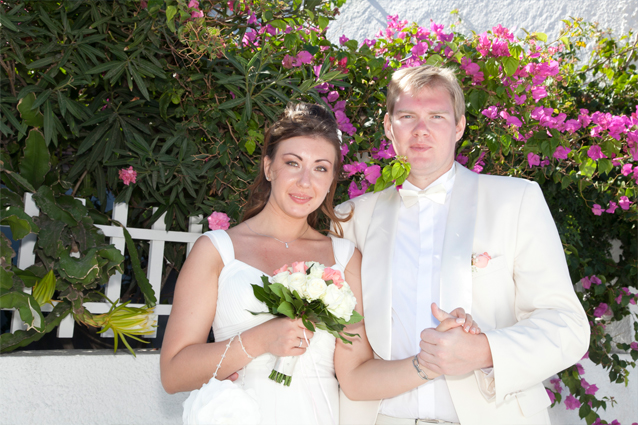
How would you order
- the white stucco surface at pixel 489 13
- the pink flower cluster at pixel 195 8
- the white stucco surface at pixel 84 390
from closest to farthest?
the pink flower cluster at pixel 195 8
the white stucco surface at pixel 84 390
the white stucco surface at pixel 489 13

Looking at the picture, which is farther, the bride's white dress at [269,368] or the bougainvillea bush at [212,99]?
the bougainvillea bush at [212,99]

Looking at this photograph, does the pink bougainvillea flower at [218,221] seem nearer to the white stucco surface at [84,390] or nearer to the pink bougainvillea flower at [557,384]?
the white stucco surface at [84,390]

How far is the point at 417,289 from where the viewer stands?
2012 millimetres

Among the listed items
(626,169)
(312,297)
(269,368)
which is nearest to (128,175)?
(269,368)

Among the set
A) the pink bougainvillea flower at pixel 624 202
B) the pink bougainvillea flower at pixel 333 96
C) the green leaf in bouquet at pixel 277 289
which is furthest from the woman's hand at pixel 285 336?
the pink bougainvillea flower at pixel 624 202

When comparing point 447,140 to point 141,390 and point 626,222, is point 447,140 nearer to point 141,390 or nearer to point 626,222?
point 141,390

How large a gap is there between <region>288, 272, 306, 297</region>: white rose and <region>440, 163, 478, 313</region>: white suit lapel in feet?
1.96

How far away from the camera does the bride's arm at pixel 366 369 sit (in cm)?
182

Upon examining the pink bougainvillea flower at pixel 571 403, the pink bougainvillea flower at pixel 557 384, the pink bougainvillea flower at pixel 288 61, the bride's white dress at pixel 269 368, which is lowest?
the pink bougainvillea flower at pixel 571 403

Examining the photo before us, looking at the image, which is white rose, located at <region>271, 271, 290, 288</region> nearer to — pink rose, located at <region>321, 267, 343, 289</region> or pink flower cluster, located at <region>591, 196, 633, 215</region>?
pink rose, located at <region>321, 267, 343, 289</region>

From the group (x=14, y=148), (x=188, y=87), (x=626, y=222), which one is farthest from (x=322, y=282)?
(x=626, y=222)

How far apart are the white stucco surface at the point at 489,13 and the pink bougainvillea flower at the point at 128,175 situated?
2.94m

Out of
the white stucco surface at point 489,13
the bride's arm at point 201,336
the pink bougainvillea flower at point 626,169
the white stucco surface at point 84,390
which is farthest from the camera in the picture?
the white stucco surface at point 489,13

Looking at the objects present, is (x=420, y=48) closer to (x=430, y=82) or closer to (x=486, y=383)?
(x=430, y=82)
